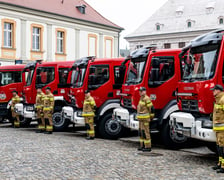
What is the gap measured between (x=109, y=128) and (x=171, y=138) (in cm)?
291

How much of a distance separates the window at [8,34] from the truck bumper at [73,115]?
17.9 meters

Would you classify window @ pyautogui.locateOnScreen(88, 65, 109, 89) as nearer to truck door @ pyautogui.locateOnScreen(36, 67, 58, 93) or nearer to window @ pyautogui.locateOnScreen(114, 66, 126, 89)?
window @ pyautogui.locateOnScreen(114, 66, 126, 89)

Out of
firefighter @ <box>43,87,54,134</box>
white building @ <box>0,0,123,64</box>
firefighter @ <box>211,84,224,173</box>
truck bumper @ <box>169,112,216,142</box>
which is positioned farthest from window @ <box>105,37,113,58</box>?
firefighter @ <box>211,84,224,173</box>

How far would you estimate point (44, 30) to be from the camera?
33906mm

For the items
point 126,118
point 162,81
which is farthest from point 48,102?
point 162,81

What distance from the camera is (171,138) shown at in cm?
1114

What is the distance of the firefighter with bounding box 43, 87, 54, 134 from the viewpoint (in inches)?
583

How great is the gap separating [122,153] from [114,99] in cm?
400

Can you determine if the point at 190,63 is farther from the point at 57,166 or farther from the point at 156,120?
the point at 57,166

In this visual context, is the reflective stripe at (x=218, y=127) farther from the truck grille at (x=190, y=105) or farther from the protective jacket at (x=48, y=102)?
the protective jacket at (x=48, y=102)

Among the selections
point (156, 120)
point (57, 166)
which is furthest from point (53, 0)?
point (57, 166)

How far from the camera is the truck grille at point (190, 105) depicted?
30.4 feet

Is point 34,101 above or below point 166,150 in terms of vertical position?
above

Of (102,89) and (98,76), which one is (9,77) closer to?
(98,76)
